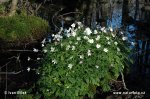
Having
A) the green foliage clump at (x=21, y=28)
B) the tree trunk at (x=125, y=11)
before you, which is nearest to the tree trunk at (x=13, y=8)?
the green foliage clump at (x=21, y=28)

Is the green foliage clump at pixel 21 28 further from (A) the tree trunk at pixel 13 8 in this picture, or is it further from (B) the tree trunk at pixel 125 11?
(B) the tree trunk at pixel 125 11

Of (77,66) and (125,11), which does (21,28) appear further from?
(125,11)

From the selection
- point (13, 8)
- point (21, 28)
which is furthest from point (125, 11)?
point (21, 28)

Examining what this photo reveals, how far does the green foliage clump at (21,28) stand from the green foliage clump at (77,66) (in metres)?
6.13

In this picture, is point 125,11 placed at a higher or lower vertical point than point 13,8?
lower

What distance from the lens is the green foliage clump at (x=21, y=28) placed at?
493 inches

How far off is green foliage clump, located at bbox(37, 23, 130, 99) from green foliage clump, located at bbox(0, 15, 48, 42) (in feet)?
20.1

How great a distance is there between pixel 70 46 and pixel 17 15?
837 cm

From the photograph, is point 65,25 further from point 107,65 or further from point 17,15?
point 107,65

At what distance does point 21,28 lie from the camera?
513 inches

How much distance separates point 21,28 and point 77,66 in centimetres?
735

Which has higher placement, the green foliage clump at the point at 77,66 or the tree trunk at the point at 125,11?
the tree trunk at the point at 125,11

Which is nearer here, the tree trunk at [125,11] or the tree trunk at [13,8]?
the tree trunk at [13,8]

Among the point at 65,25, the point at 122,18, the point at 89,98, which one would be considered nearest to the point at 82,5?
the point at 122,18
